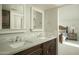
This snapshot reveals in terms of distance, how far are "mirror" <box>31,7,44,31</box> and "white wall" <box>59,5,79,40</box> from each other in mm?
231

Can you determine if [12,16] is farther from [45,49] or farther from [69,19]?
[69,19]

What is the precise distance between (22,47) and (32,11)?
0.45m

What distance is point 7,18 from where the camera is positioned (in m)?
1.26

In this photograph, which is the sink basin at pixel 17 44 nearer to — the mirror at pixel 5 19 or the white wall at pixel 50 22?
the mirror at pixel 5 19

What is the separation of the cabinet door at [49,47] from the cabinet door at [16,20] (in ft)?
1.24

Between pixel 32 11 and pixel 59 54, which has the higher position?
pixel 32 11

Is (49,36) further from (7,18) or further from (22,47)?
(7,18)

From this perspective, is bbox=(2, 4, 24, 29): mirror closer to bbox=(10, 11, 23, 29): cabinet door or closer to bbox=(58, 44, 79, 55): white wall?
bbox=(10, 11, 23, 29): cabinet door

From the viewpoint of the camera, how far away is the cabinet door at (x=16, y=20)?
1.29m

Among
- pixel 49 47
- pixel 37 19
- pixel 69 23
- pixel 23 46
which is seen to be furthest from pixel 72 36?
pixel 23 46

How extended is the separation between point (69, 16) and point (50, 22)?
0.78ft
